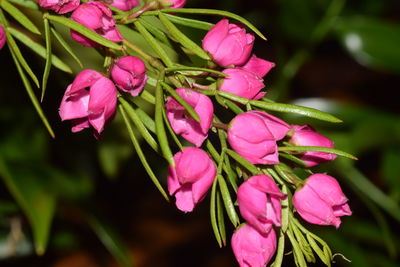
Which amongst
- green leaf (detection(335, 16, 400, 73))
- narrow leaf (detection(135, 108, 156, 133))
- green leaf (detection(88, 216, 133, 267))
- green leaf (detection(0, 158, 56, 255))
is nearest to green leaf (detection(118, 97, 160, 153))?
narrow leaf (detection(135, 108, 156, 133))

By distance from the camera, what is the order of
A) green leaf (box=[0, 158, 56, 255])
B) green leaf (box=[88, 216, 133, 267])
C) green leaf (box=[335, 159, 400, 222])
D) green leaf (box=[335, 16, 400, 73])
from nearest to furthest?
green leaf (box=[0, 158, 56, 255]) < green leaf (box=[88, 216, 133, 267]) < green leaf (box=[335, 159, 400, 222]) < green leaf (box=[335, 16, 400, 73])

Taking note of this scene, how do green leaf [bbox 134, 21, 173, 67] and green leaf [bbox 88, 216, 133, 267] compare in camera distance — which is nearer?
green leaf [bbox 134, 21, 173, 67]

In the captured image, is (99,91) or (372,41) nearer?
(99,91)

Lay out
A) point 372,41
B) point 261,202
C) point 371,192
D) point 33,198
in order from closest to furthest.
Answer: point 261,202 < point 33,198 < point 371,192 < point 372,41

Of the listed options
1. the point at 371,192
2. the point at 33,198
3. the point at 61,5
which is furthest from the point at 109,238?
the point at 61,5

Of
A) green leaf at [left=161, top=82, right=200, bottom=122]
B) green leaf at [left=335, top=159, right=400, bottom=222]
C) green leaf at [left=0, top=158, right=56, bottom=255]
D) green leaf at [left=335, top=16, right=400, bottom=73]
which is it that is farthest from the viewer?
green leaf at [left=335, top=16, right=400, bottom=73]

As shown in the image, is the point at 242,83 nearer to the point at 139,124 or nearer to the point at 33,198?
the point at 139,124

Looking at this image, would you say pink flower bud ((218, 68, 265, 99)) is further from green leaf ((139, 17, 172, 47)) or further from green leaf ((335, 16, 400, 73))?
green leaf ((335, 16, 400, 73))
